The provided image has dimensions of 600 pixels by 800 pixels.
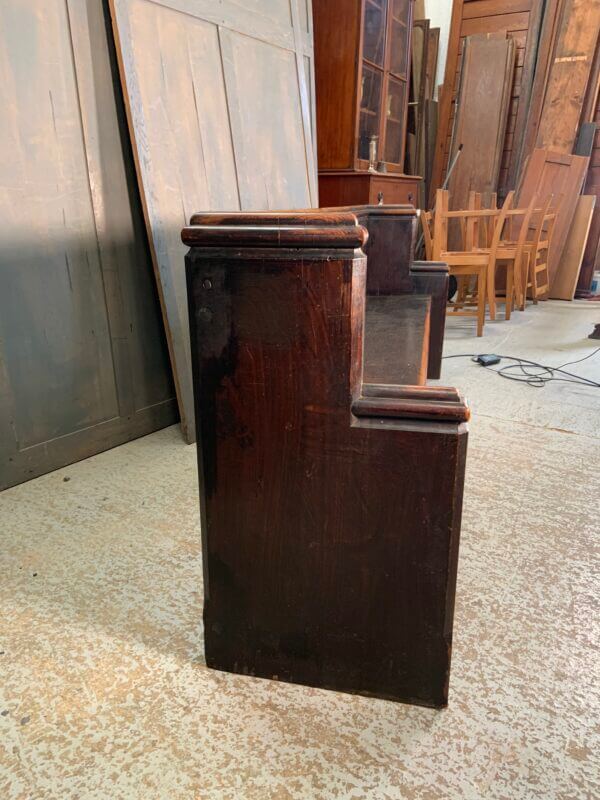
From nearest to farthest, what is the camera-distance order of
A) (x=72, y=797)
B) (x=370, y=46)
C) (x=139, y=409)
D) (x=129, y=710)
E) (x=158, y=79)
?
(x=72, y=797) → (x=129, y=710) → (x=158, y=79) → (x=139, y=409) → (x=370, y=46)

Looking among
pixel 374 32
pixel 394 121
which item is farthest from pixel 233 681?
pixel 394 121

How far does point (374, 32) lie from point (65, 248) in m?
3.54

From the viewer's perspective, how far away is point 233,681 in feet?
3.24

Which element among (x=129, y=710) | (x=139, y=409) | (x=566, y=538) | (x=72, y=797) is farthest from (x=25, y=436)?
(x=566, y=538)

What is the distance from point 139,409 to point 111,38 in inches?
Answer: 47.7

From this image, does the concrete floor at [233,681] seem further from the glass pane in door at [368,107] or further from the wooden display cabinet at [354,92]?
the glass pane in door at [368,107]

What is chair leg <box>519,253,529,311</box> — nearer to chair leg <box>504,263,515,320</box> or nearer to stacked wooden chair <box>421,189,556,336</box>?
stacked wooden chair <box>421,189,556,336</box>

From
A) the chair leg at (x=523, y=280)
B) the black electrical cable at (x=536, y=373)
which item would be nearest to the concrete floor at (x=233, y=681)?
the black electrical cable at (x=536, y=373)

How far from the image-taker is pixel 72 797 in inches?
30.7

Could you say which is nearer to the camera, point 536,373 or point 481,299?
point 536,373

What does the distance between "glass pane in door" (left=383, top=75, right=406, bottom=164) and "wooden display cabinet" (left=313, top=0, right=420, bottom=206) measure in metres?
0.09

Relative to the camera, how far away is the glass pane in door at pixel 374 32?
4.00m

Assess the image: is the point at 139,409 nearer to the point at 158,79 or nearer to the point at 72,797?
the point at 158,79

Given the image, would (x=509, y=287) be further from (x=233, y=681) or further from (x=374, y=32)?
(x=233, y=681)
